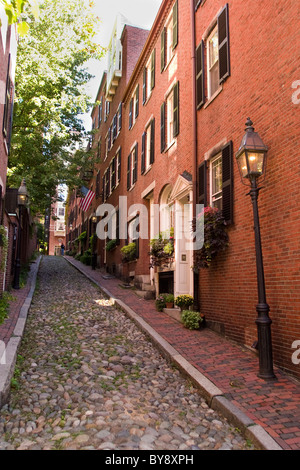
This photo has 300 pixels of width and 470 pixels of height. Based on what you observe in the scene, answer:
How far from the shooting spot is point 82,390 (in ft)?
15.8

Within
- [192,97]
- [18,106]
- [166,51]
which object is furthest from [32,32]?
[192,97]

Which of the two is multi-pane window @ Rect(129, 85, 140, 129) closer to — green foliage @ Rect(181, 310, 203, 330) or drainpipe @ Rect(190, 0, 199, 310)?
drainpipe @ Rect(190, 0, 199, 310)

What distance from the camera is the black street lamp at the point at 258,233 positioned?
5.00 metres

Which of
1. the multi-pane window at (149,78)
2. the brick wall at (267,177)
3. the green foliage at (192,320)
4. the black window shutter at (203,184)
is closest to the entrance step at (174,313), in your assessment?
the green foliage at (192,320)

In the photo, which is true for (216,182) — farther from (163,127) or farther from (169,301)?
(163,127)

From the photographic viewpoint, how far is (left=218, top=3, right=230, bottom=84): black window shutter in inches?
306

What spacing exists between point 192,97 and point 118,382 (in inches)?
295

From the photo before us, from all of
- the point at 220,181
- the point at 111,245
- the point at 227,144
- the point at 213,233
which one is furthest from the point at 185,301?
the point at 111,245

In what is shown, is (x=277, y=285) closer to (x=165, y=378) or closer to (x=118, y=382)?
(x=165, y=378)

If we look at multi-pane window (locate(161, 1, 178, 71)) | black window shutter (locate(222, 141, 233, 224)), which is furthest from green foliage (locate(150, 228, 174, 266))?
multi-pane window (locate(161, 1, 178, 71))

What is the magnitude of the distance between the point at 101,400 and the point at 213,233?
406 cm

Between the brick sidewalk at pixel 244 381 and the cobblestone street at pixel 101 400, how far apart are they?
356mm

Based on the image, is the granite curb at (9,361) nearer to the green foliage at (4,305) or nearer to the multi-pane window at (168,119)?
the green foliage at (4,305)

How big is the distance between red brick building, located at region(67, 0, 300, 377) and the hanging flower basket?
15 cm
